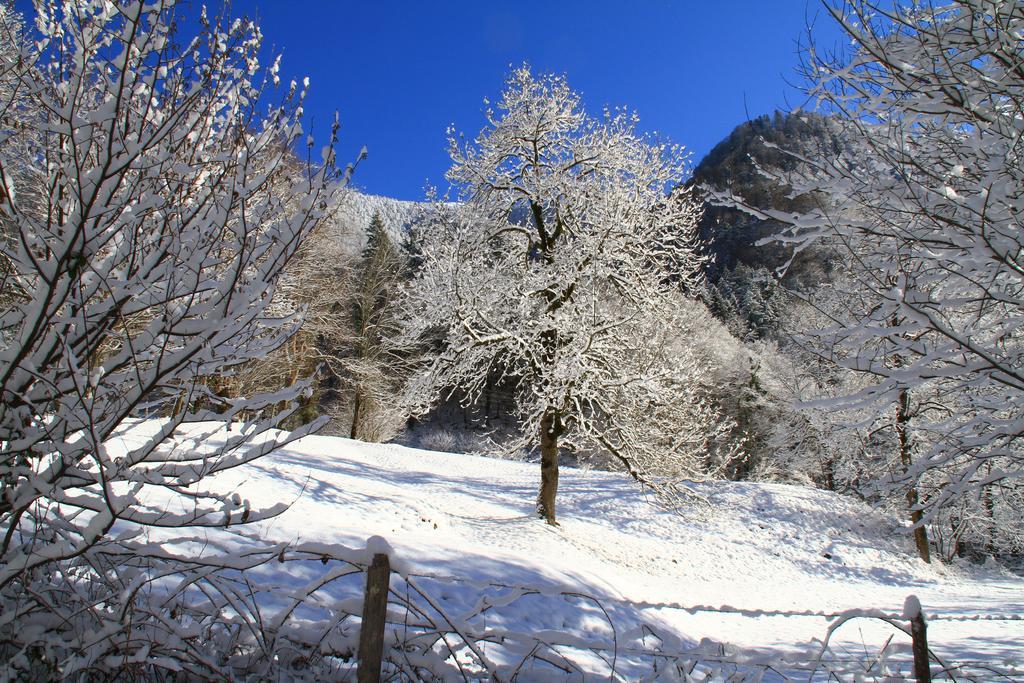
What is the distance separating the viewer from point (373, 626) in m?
2.00

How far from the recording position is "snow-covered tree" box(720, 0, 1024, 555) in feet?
9.20

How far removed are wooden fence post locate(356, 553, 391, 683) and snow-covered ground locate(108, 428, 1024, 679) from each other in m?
0.10

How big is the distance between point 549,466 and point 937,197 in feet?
25.7

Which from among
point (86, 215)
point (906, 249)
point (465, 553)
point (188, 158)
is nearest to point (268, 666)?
point (86, 215)

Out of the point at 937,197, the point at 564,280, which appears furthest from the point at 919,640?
the point at 564,280

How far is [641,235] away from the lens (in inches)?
384

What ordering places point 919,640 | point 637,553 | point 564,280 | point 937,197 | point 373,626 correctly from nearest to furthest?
point 373,626, point 919,640, point 937,197, point 564,280, point 637,553

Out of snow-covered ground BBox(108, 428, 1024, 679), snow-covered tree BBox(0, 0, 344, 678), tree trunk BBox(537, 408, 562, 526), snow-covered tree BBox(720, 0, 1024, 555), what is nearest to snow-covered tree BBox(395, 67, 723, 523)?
tree trunk BBox(537, 408, 562, 526)

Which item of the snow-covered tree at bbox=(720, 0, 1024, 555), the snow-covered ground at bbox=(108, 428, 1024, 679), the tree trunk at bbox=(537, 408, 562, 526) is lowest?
the snow-covered ground at bbox=(108, 428, 1024, 679)

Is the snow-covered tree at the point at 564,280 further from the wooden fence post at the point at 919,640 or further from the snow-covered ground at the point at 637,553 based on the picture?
the wooden fence post at the point at 919,640

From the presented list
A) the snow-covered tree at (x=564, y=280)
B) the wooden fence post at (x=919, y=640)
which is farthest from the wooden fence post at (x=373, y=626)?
the snow-covered tree at (x=564, y=280)

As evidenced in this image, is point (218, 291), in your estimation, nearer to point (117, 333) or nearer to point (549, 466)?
point (117, 333)

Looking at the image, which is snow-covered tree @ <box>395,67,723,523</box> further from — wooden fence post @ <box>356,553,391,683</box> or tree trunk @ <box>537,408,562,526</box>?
wooden fence post @ <box>356,553,391,683</box>

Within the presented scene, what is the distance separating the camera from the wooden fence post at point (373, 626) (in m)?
2.00
